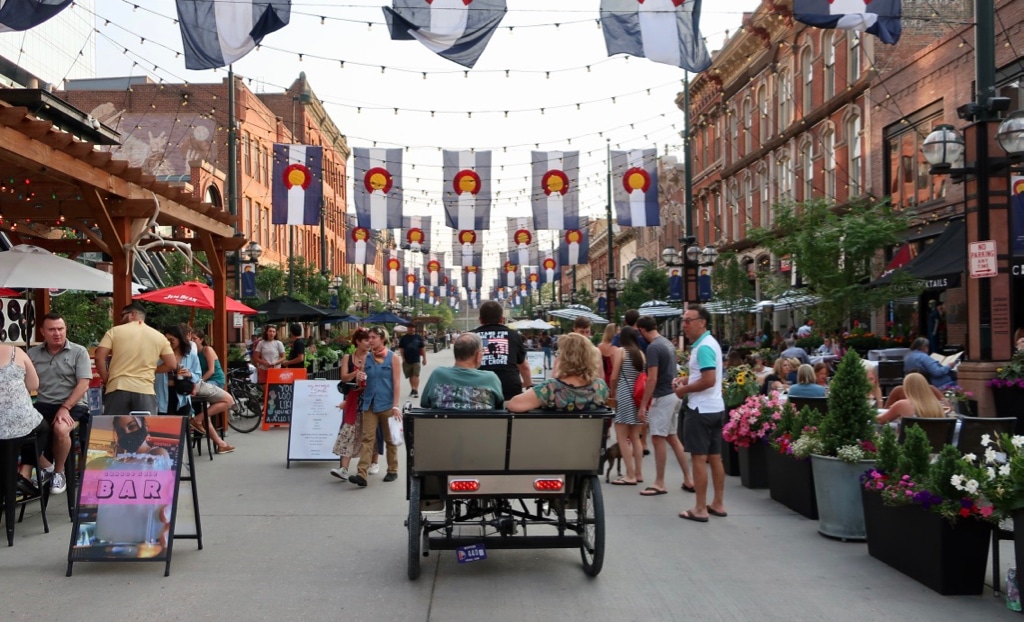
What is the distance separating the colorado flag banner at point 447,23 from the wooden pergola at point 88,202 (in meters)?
3.94

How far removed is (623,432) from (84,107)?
4022cm

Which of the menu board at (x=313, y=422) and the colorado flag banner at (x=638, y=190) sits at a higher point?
the colorado flag banner at (x=638, y=190)

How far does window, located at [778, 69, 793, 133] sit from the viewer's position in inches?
1433

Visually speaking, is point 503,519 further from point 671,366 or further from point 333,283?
point 333,283

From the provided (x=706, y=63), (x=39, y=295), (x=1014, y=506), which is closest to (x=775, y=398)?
(x=1014, y=506)

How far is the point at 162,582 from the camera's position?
6.55m

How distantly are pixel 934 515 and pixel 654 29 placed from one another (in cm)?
959

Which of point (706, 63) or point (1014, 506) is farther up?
point (706, 63)

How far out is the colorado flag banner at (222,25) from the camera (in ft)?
43.6

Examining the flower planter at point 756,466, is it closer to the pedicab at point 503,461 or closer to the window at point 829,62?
the pedicab at point 503,461

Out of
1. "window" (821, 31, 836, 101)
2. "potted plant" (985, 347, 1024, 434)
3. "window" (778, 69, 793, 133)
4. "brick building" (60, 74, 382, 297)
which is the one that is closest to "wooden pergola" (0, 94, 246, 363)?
"potted plant" (985, 347, 1024, 434)

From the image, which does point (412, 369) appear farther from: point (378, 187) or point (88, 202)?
point (88, 202)

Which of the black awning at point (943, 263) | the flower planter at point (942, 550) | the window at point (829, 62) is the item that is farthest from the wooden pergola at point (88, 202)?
the window at point (829, 62)

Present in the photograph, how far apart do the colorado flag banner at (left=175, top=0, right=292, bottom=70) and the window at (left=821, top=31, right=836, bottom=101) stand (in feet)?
76.7
